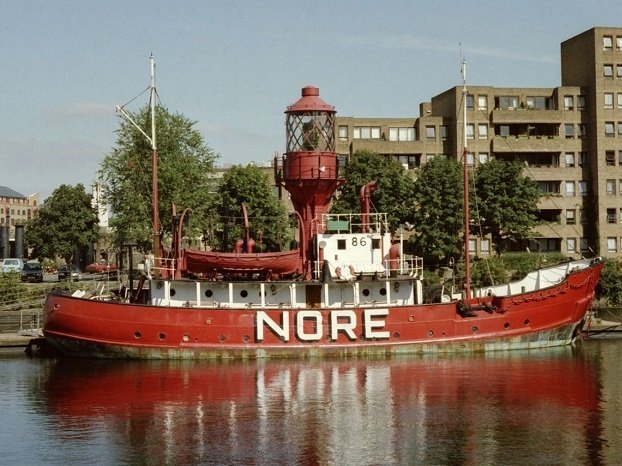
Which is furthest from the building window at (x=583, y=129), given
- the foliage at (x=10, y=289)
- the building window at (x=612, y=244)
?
the foliage at (x=10, y=289)

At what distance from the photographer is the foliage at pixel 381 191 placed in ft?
255

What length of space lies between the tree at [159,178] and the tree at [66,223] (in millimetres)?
19977

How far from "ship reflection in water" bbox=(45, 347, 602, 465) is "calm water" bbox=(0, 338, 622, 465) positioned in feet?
0.15

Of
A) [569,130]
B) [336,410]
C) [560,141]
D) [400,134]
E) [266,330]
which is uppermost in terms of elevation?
[400,134]

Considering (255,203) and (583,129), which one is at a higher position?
(583,129)

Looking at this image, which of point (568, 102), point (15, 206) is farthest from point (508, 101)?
point (15, 206)

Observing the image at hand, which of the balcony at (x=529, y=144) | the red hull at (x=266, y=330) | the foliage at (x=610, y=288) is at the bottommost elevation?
the red hull at (x=266, y=330)

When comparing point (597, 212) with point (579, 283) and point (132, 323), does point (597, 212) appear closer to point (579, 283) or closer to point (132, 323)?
point (579, 283)

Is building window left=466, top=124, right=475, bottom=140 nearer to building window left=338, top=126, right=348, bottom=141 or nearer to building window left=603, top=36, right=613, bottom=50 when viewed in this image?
building window left=338, top=126, right=348, bottom=141

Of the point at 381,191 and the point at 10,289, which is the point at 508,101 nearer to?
the point at 381,191

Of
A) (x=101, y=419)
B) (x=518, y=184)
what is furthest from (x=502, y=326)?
(x=518, y=184)

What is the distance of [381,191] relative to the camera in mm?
77875

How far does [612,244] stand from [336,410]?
5965 cm

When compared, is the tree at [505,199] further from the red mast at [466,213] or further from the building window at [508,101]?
the red mast at [466,213]
